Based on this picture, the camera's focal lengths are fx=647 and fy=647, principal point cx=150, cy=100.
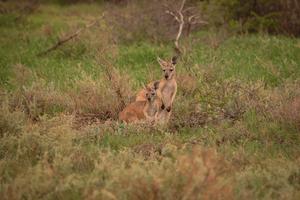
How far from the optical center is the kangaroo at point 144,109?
1096 centimetres

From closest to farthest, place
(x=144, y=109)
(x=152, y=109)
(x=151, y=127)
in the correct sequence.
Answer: (x=151, y=127), (x=144, y=109), (x=152, y=109)

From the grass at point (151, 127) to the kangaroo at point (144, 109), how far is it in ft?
0.79

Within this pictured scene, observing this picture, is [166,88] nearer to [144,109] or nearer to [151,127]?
[144,109]

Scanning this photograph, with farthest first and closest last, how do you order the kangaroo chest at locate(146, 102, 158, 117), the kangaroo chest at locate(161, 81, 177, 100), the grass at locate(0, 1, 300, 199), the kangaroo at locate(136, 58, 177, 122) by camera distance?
the kangaroo chest at locate(161, 81, 177, 100) → the kangaroo chest at locate(146, 102, 158, 117) → the kangaroo at locate(136, 58, 177, 122) → the grass at locate(0, 1, 300, 199)

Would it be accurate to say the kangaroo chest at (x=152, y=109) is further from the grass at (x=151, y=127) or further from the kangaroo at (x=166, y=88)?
the grass at (x=151, y=127)

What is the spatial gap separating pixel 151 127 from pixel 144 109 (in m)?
1.12

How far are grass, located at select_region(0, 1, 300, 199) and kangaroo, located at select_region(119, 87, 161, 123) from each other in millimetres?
240

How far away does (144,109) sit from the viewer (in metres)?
11.3

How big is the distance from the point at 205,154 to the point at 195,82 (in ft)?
18.2

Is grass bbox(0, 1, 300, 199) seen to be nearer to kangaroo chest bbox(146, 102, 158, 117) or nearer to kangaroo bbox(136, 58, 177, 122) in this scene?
kangaroo bbox(136, 58, 177, 122)

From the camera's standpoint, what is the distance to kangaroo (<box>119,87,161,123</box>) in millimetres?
10961

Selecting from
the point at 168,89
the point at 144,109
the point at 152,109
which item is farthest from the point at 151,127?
the point at 168,89

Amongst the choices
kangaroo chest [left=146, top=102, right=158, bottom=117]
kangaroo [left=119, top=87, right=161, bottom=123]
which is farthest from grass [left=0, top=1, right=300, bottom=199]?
kangaroo chest [left=146, top=102, right=158, bottom=117]

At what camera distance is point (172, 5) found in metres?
18.5
